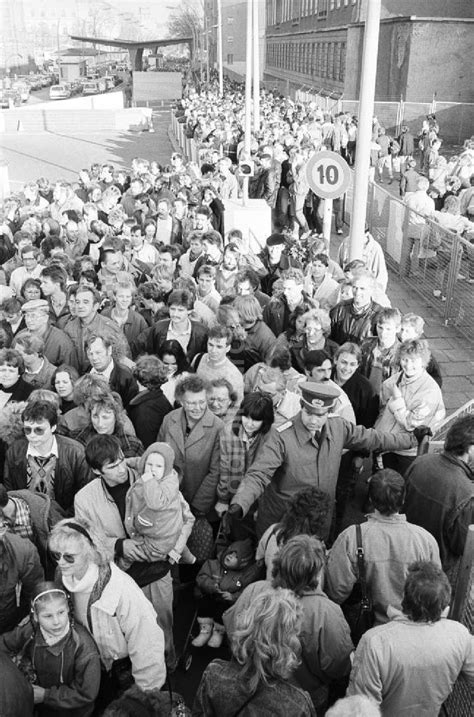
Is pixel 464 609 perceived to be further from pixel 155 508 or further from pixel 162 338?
pixel 162 338

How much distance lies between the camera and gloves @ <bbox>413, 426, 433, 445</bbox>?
454 cm

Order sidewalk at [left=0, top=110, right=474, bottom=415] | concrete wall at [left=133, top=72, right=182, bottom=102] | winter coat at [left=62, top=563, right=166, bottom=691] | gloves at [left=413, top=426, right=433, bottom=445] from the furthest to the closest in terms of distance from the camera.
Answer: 1. concrete wall at [left=133, top=72, right=182, bottom=102]
2. sidewalk at [left=0, top=110, right=474, bottom=415]
3. gloves at [left=413, top=426, right=433, bottom=445]
4. winter coat at [left=62, top=563, right=166, bottom=691]

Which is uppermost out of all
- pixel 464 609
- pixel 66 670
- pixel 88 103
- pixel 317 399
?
pixel 317 399

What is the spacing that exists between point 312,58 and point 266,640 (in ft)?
174

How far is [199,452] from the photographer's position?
4422mm

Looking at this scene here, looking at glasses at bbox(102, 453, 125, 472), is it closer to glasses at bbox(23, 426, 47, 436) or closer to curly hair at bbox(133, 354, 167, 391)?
glasses at bbox(23, 426, 47, 436)

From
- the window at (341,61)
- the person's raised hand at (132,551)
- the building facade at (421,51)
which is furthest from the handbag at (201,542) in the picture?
the window at (341,61)

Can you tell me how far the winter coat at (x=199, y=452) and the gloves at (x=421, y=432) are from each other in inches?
51.2

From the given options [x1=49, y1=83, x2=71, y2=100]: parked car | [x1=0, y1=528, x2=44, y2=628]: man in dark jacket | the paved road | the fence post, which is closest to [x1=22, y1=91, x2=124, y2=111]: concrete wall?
[x1=49, y1=83, x2=71, y2=100]: parked car

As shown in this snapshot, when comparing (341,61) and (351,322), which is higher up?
(341,61)

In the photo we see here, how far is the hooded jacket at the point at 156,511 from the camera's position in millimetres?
3459

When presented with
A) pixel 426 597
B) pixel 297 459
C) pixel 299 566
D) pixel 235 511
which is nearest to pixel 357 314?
pixel 297 459

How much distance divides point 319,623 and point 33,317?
3.93 meters

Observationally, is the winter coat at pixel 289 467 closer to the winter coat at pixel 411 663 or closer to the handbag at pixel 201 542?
the handbag at pixel 201 542
